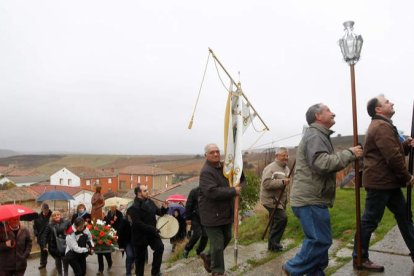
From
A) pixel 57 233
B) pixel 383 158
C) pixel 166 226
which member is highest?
pixel 383 158

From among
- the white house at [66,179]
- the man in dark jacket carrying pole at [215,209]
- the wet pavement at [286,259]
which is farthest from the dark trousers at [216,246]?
the white house at [66,179]

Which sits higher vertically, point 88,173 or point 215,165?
point 215,165

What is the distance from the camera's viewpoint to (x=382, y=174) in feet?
14.4

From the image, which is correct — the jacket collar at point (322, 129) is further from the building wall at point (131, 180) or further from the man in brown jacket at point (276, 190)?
the building wall at point (131, 180)

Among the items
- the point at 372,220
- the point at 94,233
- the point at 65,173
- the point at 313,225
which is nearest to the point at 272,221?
the point at 372,220

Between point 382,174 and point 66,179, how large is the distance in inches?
3644

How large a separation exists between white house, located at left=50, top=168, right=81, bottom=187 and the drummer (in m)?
86.7

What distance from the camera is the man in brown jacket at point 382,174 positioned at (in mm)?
4246

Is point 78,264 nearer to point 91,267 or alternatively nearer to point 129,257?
point 129,257

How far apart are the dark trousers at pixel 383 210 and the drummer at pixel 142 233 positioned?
347 cm

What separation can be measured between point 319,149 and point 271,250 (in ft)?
10.9

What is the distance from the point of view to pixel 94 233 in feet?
28.9

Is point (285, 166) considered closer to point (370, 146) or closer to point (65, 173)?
point (370, 146)

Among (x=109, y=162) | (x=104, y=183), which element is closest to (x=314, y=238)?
(x=104, y=183)
